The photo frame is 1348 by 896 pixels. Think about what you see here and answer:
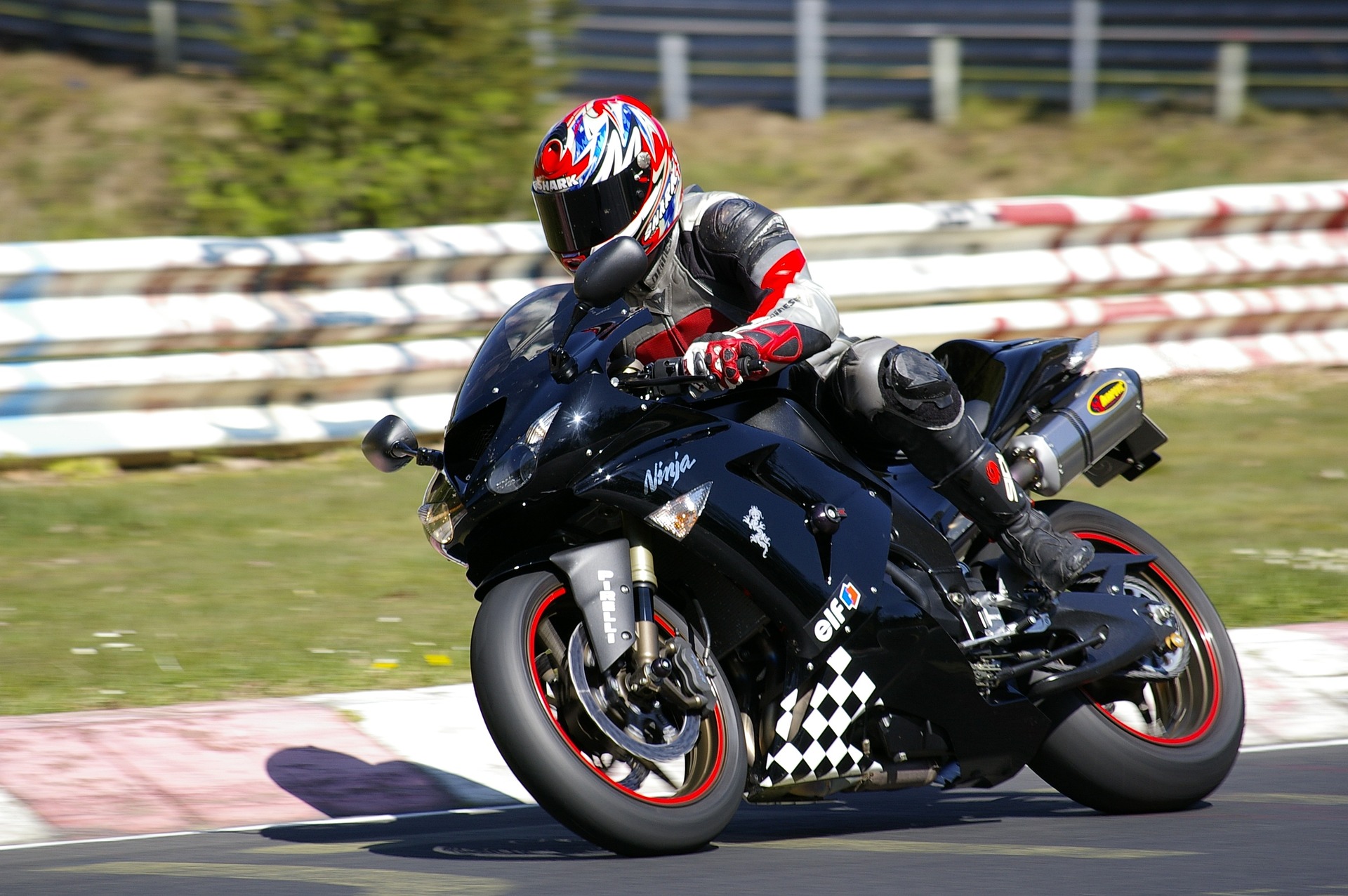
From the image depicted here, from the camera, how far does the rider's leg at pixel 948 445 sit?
13.9 feet

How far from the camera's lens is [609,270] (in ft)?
11.8

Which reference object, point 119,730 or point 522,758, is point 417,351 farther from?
point 522,758

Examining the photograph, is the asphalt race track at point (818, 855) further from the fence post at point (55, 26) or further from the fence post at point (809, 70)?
the fence post at point (55, 26)

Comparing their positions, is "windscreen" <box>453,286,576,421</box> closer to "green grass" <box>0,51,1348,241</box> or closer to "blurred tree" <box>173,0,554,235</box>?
"blurred tree" <box>173,0,554,235</box>

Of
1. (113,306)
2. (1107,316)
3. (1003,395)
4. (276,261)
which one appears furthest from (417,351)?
(1003,395)

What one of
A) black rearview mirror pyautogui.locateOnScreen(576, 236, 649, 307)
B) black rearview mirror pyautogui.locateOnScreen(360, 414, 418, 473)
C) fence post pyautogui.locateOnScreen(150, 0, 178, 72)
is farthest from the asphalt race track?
fence post pyautogui.locateOnScreen(150, 0, 178, 72)

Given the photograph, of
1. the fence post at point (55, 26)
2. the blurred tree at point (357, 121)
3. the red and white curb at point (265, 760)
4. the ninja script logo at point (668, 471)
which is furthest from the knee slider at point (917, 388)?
the fence post at point (55, 26)

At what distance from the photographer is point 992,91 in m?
16.4

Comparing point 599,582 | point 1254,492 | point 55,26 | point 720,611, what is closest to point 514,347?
point 599,582

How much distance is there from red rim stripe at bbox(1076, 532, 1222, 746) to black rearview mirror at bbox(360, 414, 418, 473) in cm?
181

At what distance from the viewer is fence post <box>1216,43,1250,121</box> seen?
15820 mm

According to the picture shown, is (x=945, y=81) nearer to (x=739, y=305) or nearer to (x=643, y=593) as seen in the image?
(x=739, y=305)

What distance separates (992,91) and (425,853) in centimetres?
1337

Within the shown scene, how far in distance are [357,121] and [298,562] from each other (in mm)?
3970
